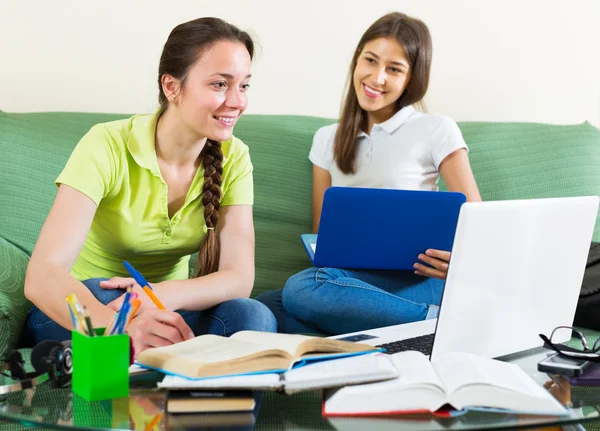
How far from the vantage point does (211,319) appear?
5.03 feet

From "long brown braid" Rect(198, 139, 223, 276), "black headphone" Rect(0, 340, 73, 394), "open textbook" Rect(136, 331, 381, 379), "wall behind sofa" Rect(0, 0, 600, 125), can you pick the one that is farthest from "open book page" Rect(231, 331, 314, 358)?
"wall behind sofa" Rect(0, 0, 600, 125)

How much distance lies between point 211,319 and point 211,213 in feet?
0.83

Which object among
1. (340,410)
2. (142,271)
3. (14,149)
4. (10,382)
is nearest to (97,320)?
(10,382)

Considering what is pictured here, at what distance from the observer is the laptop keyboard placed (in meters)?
1.19

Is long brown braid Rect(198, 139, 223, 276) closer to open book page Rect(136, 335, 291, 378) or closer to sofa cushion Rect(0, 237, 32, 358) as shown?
sofa cushion Rect(0, 237, 32, 358)

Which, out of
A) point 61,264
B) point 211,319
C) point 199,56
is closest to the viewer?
point 61,264

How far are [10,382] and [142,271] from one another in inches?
28.0

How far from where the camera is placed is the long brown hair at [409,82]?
2166 millimetres

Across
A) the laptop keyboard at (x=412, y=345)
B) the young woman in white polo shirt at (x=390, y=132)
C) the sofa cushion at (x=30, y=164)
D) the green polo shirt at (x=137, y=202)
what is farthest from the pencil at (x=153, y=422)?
the young woman in white polo shirt at (x=390, y=132)

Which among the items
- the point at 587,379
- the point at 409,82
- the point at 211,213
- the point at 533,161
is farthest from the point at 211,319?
the point at 533,161

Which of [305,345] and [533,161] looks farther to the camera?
[533,161]

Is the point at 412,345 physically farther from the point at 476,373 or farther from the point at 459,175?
the point at 459,175

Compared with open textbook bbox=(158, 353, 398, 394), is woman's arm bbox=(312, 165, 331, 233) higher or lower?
lower

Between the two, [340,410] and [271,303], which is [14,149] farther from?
[340,410]
